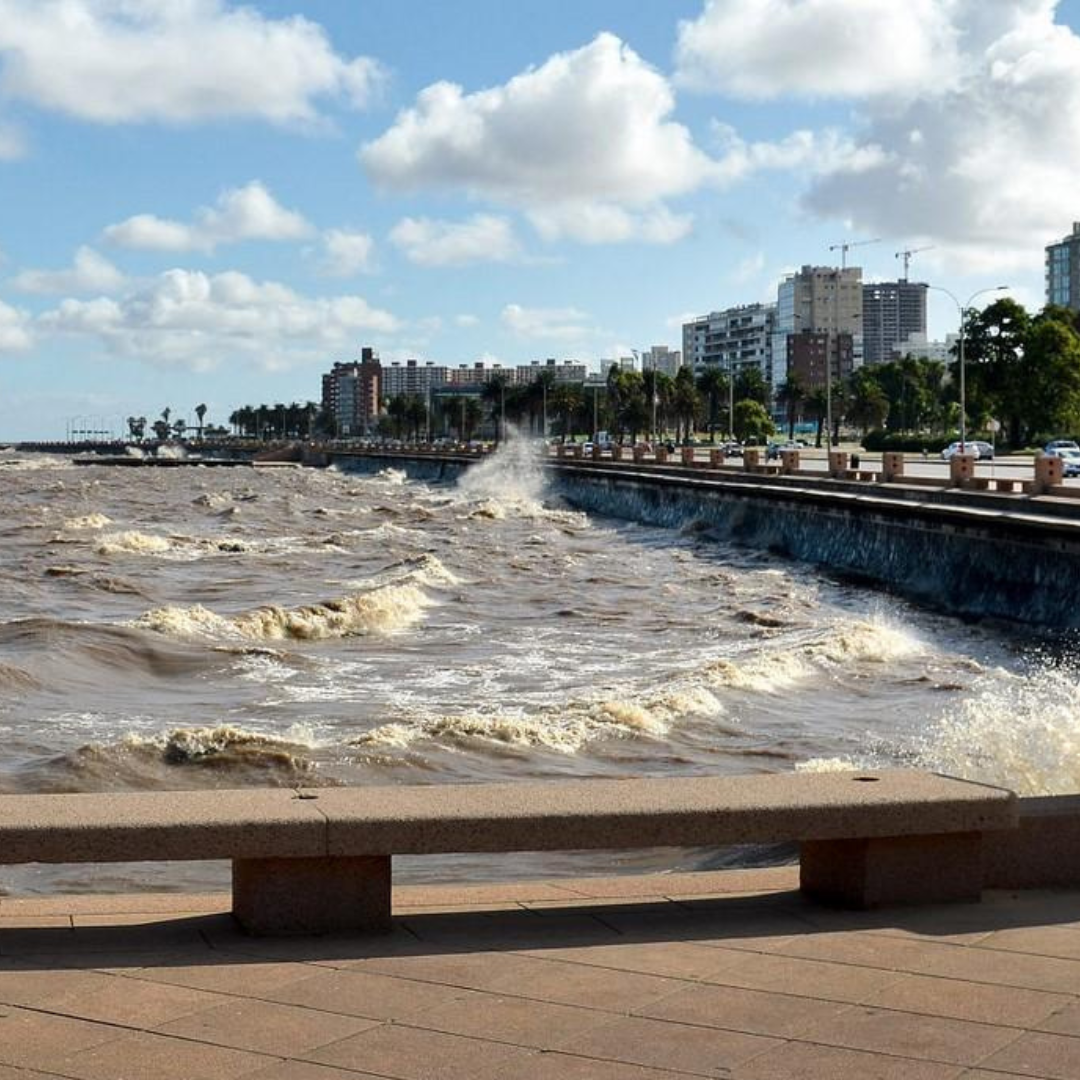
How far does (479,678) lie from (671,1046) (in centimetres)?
1678

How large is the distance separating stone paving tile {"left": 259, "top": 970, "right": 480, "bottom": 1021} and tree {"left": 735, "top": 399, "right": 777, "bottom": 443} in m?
159

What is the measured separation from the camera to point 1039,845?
6.98m

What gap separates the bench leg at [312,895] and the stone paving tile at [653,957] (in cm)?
64

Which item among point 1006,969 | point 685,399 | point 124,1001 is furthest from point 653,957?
point 685,399

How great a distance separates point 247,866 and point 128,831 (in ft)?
1.44

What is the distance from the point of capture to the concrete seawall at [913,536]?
3036 cm

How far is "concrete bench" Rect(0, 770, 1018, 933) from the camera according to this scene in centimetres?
612

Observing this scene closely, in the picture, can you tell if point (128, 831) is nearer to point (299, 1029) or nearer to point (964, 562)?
point (299, 1029)

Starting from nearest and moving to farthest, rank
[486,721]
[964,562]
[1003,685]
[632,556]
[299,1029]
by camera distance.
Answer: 1. [299,1029]
2. [486,721]
3. [1003,685]
4. [964,562]
5. [632,556]

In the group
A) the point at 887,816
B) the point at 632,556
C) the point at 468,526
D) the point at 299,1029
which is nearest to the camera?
the point at 299,1029

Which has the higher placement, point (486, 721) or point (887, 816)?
point (887, 816)

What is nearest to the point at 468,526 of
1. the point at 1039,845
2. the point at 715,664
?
the point at 715,664

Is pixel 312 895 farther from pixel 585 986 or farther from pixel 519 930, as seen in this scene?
pixel 585 986

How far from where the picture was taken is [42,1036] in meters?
4.97
